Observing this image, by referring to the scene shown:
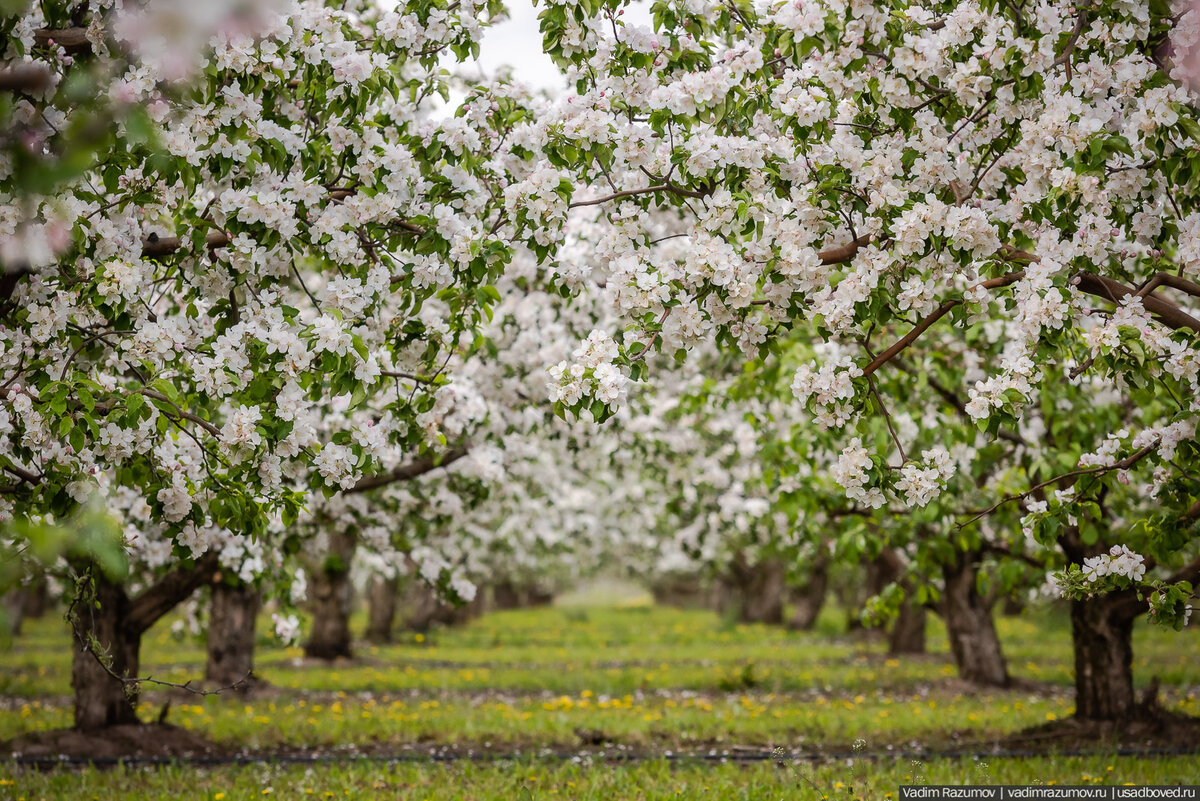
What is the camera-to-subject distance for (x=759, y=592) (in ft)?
103

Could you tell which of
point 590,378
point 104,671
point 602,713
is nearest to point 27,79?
point 590,378

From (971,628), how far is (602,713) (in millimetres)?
5916

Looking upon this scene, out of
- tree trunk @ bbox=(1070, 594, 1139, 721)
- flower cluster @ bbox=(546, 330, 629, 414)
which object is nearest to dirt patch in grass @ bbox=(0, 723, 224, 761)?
flower cluster @ bbox=(546, 330, 629, 414)

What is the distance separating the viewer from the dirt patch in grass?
8.16 metres

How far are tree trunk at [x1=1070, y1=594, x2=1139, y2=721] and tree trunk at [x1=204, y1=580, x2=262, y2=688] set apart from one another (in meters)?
10.1

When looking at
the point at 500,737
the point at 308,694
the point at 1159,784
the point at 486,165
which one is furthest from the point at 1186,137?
the point at 308,694

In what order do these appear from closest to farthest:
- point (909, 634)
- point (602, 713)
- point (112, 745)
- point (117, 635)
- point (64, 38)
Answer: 1. point (64, 38)
2. point (112, 745)
3. point (117, 635)
4. point (602, 713)
5. point (909, 634)

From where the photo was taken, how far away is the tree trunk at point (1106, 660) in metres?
8.61

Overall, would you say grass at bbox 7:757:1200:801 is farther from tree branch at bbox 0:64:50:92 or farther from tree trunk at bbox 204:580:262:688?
tree trunk at bbox 204:580:262:688

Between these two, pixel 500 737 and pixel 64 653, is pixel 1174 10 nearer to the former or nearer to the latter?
pixel 500 737

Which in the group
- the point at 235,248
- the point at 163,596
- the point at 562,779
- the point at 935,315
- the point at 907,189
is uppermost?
the point at 907,189

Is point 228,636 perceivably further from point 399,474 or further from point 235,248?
point 235,248

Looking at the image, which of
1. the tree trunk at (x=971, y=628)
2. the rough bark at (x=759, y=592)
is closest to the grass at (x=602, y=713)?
the tree trunk at (x=971, y=628)

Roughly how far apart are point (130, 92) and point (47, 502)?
73.8 inches
